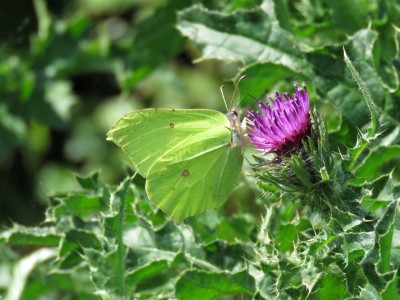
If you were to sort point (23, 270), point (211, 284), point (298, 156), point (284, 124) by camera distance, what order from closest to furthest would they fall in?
1. point (298, 156)
2. point (284, 124)
3. point (211, 284)
4. point (23, 270)

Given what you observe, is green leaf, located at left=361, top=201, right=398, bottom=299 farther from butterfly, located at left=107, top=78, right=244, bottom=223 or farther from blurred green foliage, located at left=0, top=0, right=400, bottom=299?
butterfly, located at left=107, top=78, right=244, bottom=223

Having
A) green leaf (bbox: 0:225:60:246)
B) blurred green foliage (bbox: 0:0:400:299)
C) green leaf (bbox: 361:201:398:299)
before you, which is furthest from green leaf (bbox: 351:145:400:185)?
green leaf (bbox: 0:225:60:246)

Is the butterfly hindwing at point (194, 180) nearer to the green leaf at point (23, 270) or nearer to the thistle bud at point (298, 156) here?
the thistle bud at point (298, 156)

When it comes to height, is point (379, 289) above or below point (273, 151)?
below

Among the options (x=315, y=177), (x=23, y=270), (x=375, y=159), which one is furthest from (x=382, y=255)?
(x=23, y=270)

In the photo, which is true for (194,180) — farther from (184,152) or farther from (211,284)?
(211,284)

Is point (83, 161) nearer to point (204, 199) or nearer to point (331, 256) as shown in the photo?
point (204, 199)

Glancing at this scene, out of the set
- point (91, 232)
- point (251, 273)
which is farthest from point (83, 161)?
point (251, 273)
